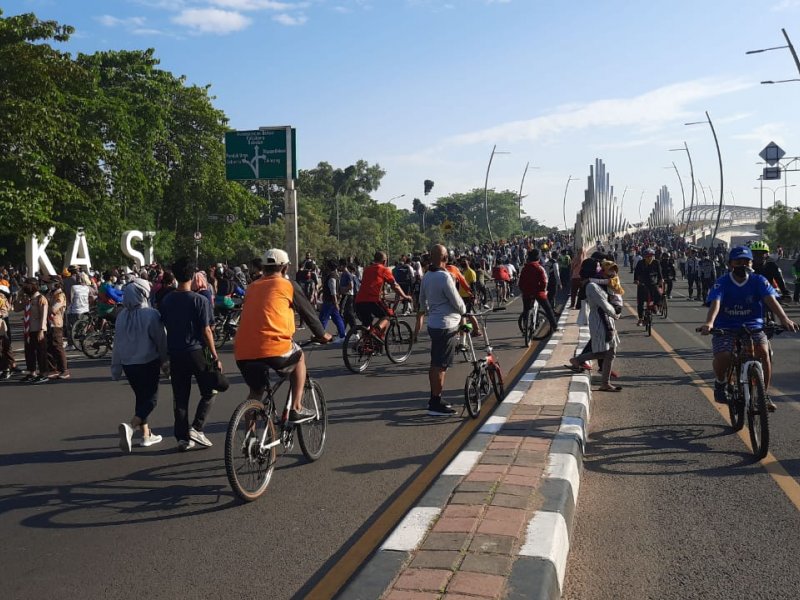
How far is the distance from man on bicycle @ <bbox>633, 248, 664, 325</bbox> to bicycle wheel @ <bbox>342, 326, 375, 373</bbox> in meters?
7.68

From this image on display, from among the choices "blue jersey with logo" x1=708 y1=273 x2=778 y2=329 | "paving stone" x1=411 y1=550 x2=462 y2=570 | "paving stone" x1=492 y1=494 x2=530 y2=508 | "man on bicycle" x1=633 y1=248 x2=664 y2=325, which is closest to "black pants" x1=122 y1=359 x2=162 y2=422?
"paving stone" x1=492 y1=494 x2=530 y2=508

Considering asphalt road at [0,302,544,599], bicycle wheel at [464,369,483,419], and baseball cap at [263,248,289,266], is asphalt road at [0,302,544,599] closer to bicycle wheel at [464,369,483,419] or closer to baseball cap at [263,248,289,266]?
bicycle wheel at [464,369,483,419]

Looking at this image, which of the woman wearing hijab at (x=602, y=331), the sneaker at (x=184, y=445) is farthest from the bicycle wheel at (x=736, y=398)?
the sneaker at (x=184, y=445)

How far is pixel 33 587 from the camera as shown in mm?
4184

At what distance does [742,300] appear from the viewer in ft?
24.1

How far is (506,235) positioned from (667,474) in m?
193

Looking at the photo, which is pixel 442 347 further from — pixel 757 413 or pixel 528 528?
pixel 528 528

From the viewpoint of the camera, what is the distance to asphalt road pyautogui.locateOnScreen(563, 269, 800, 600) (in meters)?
4.11

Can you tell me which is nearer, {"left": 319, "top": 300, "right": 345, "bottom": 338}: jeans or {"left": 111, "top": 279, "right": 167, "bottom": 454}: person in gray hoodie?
{"left": 111, "top": 279, "right": 167, "bottom": 454}: person in gray hoodie

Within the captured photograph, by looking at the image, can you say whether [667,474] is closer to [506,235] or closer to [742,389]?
[742,389]

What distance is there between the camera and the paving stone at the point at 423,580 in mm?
3695

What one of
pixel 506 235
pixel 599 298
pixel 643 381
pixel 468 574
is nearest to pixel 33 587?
pixel 468 574

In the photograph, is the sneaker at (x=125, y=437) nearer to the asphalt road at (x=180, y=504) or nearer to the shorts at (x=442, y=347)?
the asphalt road at (x=180, y=504)

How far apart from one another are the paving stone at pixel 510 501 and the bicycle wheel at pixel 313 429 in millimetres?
2015
